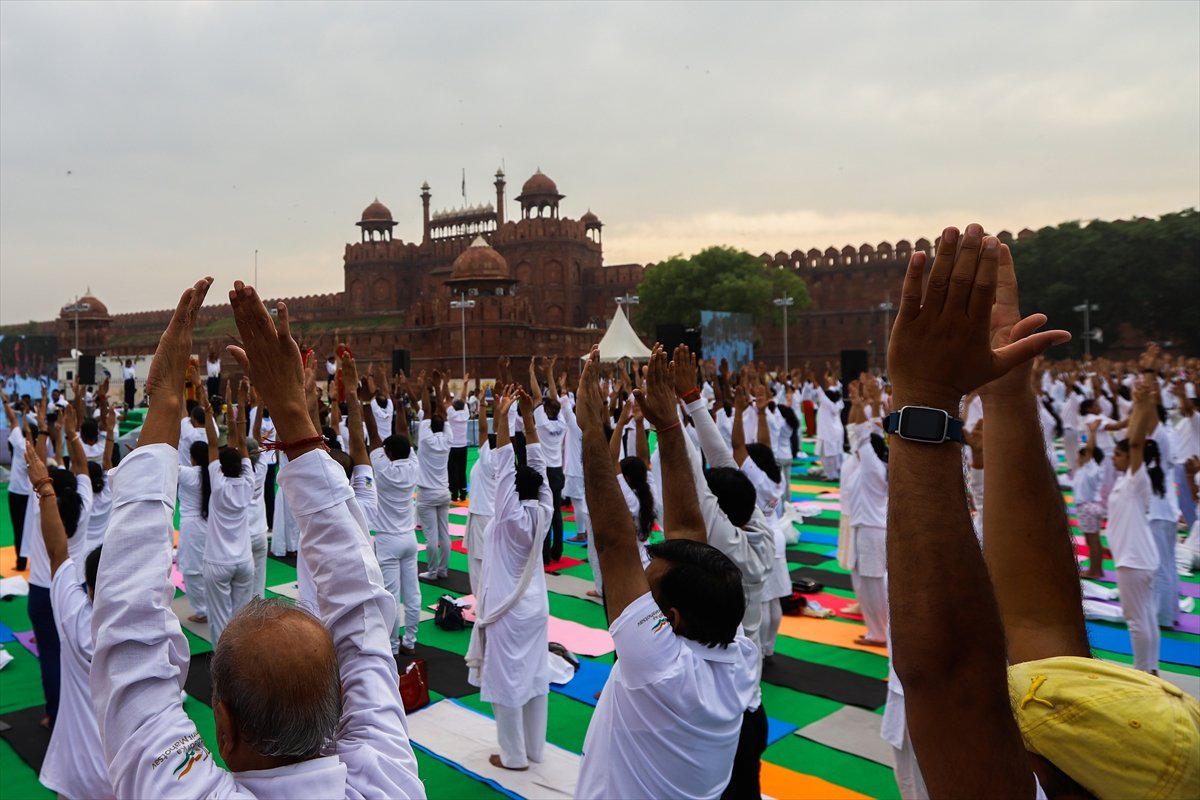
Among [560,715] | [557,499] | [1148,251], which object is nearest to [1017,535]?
[560,715]

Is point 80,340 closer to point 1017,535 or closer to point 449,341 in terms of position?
point 449,341

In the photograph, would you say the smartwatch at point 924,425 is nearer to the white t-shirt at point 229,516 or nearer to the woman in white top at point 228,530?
the woman in white top at point 228,530

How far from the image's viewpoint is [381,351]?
40.8 meters

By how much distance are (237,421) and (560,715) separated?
3067 millimetres

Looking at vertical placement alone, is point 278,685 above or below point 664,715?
above

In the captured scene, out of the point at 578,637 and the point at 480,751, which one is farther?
the point at 578,637

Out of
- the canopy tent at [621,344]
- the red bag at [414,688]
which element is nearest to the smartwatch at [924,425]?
the red bag at [414,688]

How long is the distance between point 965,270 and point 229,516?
640cm

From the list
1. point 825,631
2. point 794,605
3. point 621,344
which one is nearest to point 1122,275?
point 621,344

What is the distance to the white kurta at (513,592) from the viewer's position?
4.93 meters

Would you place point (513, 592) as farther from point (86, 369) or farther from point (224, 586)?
point (86, 369)

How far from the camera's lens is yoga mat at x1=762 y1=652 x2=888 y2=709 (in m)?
5.94

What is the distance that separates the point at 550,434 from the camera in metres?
11.2

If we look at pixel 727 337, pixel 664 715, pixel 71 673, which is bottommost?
pixel 71 673
